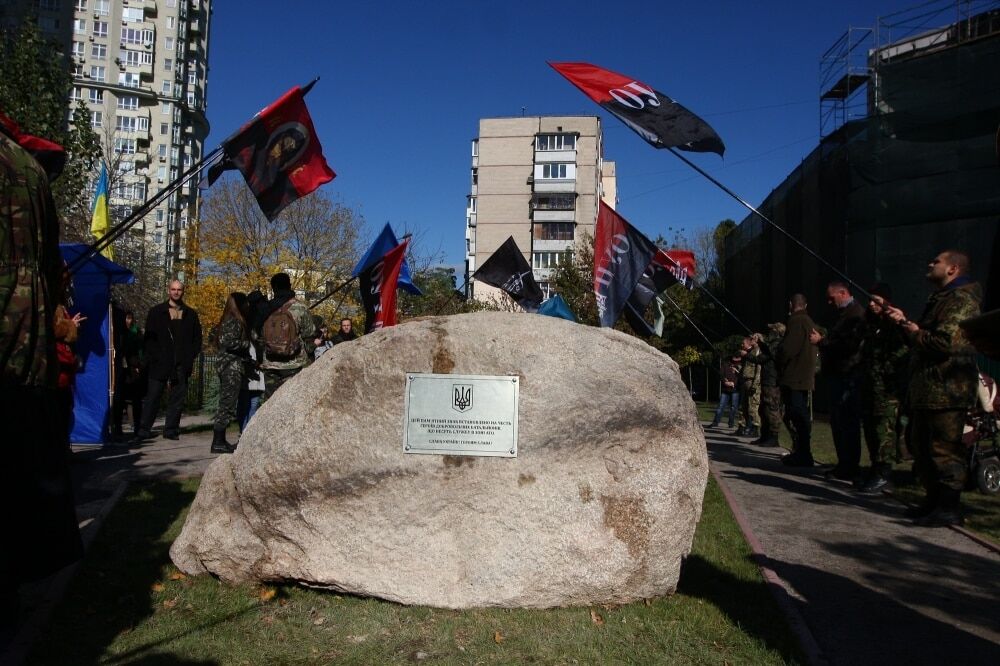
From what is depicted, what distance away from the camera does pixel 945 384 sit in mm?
5688

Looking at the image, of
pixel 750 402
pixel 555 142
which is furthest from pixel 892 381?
pixel 555 142

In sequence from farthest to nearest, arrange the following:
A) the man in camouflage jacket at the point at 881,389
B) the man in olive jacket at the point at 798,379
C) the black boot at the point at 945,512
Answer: the man in olive jacket at the point at 798,379 → the man in camouflage jacket at the point at 881,389 → the black boot at the point at 945,512

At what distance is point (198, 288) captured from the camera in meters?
28.3

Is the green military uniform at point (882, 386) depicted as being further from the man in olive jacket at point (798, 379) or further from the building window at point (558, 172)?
the building window at point (558, 172)

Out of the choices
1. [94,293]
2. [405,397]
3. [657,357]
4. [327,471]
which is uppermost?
[94,293]

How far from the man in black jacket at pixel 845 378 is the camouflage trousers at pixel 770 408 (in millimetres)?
2860

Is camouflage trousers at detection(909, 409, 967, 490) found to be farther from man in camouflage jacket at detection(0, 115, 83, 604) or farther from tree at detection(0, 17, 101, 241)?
tree at detection(0, 17, 101, 241)

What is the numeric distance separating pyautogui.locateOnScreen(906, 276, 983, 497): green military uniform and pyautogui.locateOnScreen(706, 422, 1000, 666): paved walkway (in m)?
0.58

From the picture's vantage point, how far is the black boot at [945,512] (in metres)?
5.91

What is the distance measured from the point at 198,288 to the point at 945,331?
27164 millimetres

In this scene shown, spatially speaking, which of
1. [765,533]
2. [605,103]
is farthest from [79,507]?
[605,103]

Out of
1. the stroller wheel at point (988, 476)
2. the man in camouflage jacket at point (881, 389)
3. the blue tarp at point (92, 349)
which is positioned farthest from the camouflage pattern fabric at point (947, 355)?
the blue tarp at point (92, 349)

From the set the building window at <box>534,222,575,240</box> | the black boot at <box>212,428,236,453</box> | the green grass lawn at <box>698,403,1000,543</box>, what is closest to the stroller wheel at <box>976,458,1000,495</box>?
the green grass lawn at <box>698,403,1000,543</box>

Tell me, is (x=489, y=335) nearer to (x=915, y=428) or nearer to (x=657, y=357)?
(x=657, y=357)
